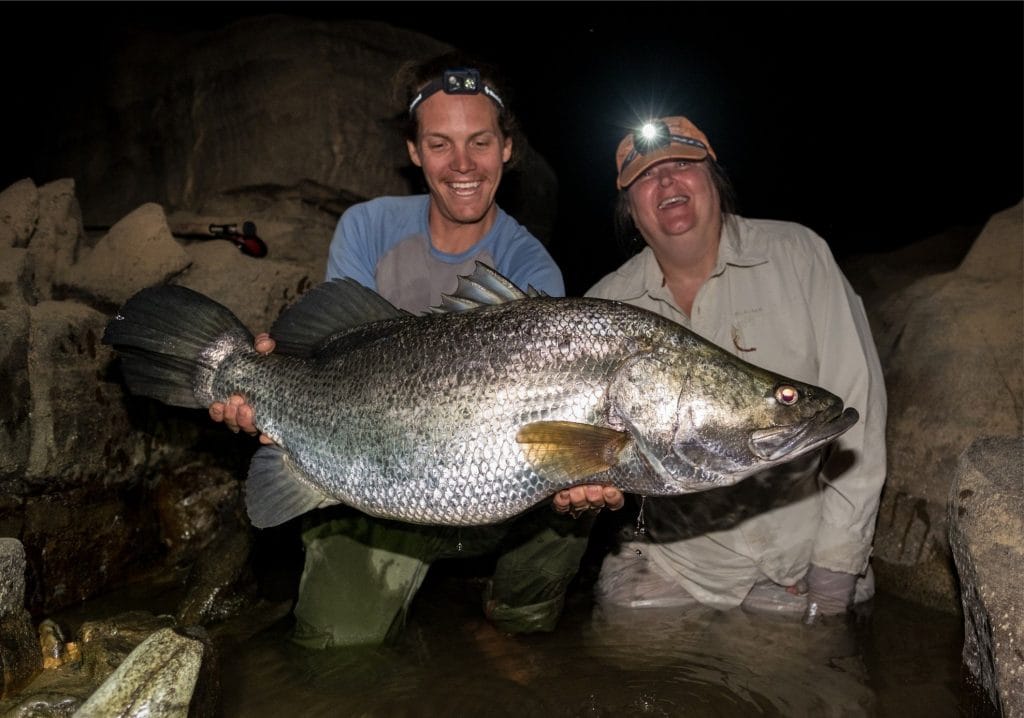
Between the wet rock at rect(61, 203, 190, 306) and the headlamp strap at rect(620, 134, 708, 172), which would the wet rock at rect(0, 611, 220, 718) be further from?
the headlamp strap at rect(620, 134, 708, 172)

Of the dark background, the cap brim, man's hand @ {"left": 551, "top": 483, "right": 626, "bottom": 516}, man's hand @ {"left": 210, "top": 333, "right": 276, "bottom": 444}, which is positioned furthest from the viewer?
the dark background

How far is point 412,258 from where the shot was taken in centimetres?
374

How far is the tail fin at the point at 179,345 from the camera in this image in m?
2.93

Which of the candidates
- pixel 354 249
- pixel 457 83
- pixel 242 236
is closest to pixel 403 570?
pixel 354 249

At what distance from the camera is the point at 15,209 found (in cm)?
442

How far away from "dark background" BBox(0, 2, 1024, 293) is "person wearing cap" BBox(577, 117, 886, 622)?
10072 mm

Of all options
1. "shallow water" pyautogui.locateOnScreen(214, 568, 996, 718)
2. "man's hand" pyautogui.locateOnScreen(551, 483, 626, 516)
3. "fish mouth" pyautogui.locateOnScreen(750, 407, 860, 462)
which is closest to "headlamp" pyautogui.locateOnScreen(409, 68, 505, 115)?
"man's hand" pyautogui.locateOnScreen(551, 483, 626, 516)

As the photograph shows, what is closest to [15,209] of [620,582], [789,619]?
[620,582]

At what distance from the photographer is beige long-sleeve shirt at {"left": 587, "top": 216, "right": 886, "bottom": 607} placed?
11.5 ft

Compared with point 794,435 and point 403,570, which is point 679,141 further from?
point 403,570

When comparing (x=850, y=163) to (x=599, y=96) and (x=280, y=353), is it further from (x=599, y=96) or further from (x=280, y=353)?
(x=280, y=353)

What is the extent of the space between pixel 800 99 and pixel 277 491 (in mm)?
15244

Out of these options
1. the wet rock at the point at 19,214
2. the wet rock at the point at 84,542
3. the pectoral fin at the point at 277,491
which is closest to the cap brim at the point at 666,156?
the pectoral fin at the point at 277,491

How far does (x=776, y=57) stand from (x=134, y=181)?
12.7 m
